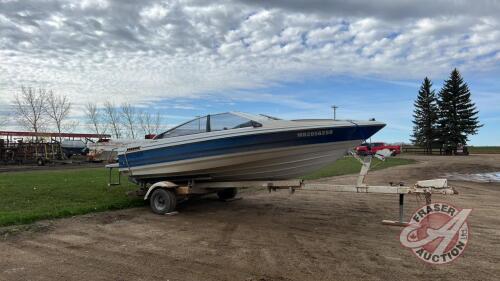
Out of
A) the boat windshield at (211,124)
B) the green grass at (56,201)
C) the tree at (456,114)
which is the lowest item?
the green grass at (56,201)

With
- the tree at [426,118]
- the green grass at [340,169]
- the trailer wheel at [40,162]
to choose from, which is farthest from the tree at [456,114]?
the trailer wheel at [40,162]

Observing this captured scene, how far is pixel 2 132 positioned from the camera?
39.4m

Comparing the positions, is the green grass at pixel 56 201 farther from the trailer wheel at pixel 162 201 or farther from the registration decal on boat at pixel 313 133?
the registration decal on boat at pixel 313 133

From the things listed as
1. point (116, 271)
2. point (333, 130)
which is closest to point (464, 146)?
point (333, 130)

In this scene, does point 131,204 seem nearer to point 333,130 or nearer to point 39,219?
point 39,219

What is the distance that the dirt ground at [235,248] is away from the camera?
15.6 feet

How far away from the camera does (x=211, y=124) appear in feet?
27.1

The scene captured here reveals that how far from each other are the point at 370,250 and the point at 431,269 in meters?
0.98

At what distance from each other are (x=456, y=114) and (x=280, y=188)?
55.5 metres

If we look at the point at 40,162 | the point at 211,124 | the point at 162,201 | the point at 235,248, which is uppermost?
the point at 211,124

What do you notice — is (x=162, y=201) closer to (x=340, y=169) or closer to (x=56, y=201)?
(x=56, y=201)

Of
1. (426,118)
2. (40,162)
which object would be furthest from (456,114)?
(40,162)

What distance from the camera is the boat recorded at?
7477mm

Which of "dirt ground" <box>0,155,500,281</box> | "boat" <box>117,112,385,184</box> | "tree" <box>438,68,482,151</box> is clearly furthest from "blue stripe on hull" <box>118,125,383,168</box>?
"tree" <box>438,68,482,151</box>
